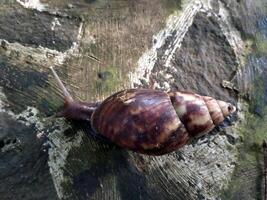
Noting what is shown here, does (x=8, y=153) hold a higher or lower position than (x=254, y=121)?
higher

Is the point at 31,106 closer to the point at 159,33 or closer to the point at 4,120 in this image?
the point at 4,120

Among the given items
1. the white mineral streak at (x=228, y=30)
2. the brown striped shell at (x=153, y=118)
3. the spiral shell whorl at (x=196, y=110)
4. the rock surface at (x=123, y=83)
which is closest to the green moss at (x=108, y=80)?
the rock surface at (x=123, y=83)

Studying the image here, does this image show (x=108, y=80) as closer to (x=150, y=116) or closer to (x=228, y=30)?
(x=150, y=116)

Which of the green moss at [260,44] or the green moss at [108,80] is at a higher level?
the green moss at [108,80]

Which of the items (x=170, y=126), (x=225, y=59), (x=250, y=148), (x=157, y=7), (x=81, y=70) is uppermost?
(x=157, y=7)

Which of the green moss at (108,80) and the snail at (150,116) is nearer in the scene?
the snail at (150,116)

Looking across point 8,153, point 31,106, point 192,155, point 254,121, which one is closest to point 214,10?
point 254,121

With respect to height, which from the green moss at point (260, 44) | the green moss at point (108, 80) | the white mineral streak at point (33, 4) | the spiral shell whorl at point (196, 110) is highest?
the white mineral streak at point (33, 4)

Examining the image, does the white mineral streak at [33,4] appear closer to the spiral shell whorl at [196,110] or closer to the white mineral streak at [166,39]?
the white mineral streak at [166,39]
